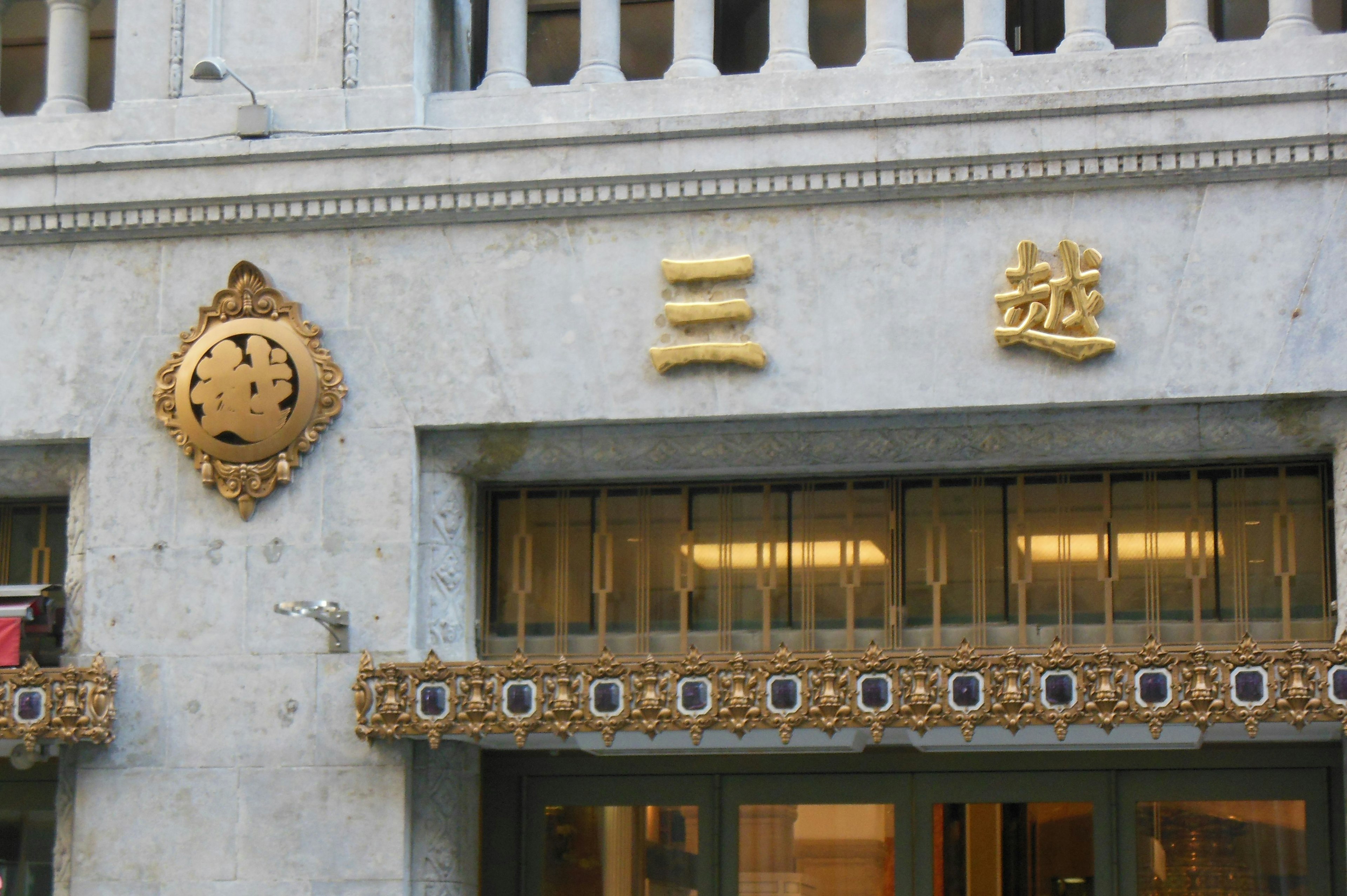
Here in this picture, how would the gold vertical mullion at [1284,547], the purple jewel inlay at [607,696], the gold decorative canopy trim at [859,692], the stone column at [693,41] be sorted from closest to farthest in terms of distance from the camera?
the gold decorative canopy trim at [859,692] → the purple jewel inlay at [607,696] → the gold vertical mullion at [1284,547] → the stone column at [693,41]

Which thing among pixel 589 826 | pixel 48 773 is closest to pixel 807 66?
pixel 589 826

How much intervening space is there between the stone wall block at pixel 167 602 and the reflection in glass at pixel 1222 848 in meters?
6.50

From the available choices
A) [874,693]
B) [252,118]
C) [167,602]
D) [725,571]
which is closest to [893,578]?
[725,571]

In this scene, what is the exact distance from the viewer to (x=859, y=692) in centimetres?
1291

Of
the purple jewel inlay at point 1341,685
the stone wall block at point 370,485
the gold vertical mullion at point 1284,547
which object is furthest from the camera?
the stone wall block at point 370,485

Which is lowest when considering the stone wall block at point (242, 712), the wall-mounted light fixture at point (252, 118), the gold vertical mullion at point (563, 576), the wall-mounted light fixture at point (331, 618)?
the stone wall block at point (242, 712)

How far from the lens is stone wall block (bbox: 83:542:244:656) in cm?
1421

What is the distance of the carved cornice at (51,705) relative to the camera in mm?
13727

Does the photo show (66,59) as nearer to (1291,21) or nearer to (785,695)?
(785,695)

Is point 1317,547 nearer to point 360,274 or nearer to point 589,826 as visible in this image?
point 589,826

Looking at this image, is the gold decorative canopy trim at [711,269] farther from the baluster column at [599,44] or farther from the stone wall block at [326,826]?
the stone wall block at [326,826]

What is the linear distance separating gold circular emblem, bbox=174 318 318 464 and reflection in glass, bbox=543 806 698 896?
3.44 metres

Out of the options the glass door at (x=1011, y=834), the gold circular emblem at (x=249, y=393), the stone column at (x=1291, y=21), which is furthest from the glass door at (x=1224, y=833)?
the gold circular emblem at (x=249, y=393)

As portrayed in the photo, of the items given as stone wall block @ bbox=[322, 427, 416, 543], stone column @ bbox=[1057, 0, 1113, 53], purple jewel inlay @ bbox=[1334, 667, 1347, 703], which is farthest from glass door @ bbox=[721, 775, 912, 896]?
stone column @ bbox=[1057, 0, 1113, 53]
